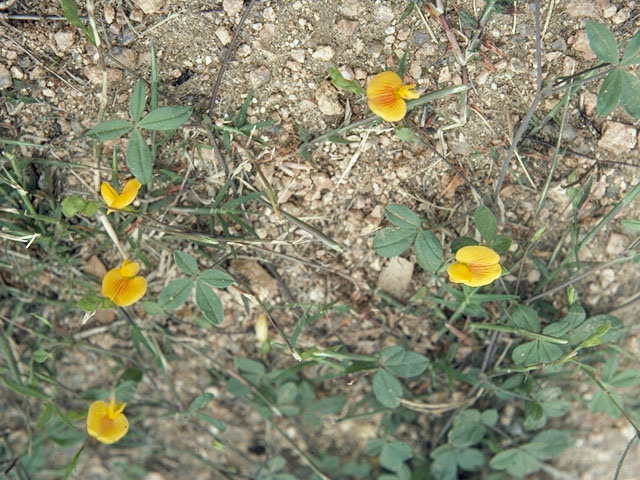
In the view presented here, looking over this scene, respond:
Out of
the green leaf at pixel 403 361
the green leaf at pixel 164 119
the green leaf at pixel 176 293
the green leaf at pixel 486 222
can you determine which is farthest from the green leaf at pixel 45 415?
the green leaf at pixel 486 222

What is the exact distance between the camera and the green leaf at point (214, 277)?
1964 mm

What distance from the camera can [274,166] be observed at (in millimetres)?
2020

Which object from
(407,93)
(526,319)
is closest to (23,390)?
(407,93)

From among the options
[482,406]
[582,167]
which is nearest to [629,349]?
[482,406]

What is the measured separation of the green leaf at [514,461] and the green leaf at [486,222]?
101 centimetres

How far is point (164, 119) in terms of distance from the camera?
1826mm

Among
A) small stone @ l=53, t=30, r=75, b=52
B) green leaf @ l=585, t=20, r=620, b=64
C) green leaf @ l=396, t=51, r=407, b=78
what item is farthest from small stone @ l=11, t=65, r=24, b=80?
green leaf @ l=585, t=20, r=620, b=64

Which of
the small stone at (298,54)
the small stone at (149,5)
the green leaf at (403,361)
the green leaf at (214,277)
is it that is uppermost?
the small stone at (149,5)

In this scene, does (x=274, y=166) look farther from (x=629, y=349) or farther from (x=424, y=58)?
(x=629, y=349)

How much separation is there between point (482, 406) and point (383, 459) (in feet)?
1.53

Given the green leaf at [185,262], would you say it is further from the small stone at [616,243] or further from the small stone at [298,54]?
the small stone at [616,243]

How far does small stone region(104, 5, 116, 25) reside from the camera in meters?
1.91

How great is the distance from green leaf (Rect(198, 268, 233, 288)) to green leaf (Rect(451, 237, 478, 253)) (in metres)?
0.77

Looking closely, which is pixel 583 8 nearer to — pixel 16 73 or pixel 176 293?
pixel 176 293
